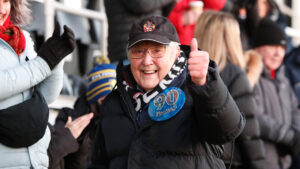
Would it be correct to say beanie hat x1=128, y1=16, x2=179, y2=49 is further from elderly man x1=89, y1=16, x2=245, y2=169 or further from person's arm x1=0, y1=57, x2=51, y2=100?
person's arm x1=0, y1=57, x2=51, y2=100

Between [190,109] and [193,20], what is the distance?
9.96 ft

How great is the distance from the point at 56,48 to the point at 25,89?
0.31m

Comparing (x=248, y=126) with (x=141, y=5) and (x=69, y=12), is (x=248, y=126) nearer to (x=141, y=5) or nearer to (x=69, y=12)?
(x=141, y=5)

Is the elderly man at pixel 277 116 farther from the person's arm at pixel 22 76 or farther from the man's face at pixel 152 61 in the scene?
the person's arm at pixel 22 76

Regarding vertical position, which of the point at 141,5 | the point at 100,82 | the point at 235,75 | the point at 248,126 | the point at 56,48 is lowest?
the point at 248,126

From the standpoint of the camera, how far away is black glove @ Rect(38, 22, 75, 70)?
3.41 m

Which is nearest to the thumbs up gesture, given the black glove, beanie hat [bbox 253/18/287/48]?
the black glove

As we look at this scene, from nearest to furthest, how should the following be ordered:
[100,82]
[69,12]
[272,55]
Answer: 1. [100,82]
2. [272,55]
3. [69,12]

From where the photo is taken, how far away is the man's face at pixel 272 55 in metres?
6.18

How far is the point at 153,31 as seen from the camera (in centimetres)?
345

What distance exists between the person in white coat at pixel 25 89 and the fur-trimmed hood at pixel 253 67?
233cm

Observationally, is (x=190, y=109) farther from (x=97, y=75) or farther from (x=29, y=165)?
(x=97, y=75)

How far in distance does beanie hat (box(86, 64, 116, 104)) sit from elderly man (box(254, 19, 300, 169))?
1.43 m

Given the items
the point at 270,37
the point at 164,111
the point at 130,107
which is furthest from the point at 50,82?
the point at 270,37
